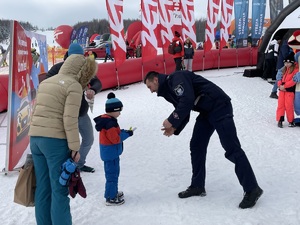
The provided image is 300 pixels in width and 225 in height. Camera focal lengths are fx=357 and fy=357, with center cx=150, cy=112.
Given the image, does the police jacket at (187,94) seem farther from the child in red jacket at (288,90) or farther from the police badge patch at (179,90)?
the child in red jacket at (288,90)

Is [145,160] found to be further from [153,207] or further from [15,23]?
[15,23]

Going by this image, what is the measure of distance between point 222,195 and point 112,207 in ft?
3.76

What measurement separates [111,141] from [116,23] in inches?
298

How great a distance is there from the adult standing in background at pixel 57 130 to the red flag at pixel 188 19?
12.3 meters

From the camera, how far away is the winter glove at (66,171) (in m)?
2.57

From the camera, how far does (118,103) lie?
345 cm

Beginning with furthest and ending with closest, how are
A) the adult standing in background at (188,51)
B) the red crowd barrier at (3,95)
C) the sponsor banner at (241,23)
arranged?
the sponsor banner at (241,23)
the adult standing in background at (188,51)
the red crowd barrier at (3,95)

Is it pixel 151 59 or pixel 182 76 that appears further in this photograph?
pixel 151 59

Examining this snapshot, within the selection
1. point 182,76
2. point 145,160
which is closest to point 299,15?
point 145,160

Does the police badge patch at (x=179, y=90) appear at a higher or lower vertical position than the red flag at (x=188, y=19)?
lower

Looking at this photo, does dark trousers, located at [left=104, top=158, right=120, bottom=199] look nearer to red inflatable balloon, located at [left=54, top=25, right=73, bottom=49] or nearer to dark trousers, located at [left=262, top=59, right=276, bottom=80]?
dark trousers, located at [left=262, top=59, right=276, bottom=80]

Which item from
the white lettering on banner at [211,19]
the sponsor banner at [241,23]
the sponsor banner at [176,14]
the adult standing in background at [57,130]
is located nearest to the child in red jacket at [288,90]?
the adult standing in background at [57,130]

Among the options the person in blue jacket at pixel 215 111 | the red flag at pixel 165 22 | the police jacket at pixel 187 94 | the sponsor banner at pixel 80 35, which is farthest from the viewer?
the sponsor banner at pixel 80 35

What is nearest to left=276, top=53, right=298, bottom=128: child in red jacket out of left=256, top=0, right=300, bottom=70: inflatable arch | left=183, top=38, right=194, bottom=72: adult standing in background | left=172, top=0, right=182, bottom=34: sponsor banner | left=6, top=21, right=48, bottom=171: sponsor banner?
left=6, top=21, right=48, bottom=171: sponsor banner
